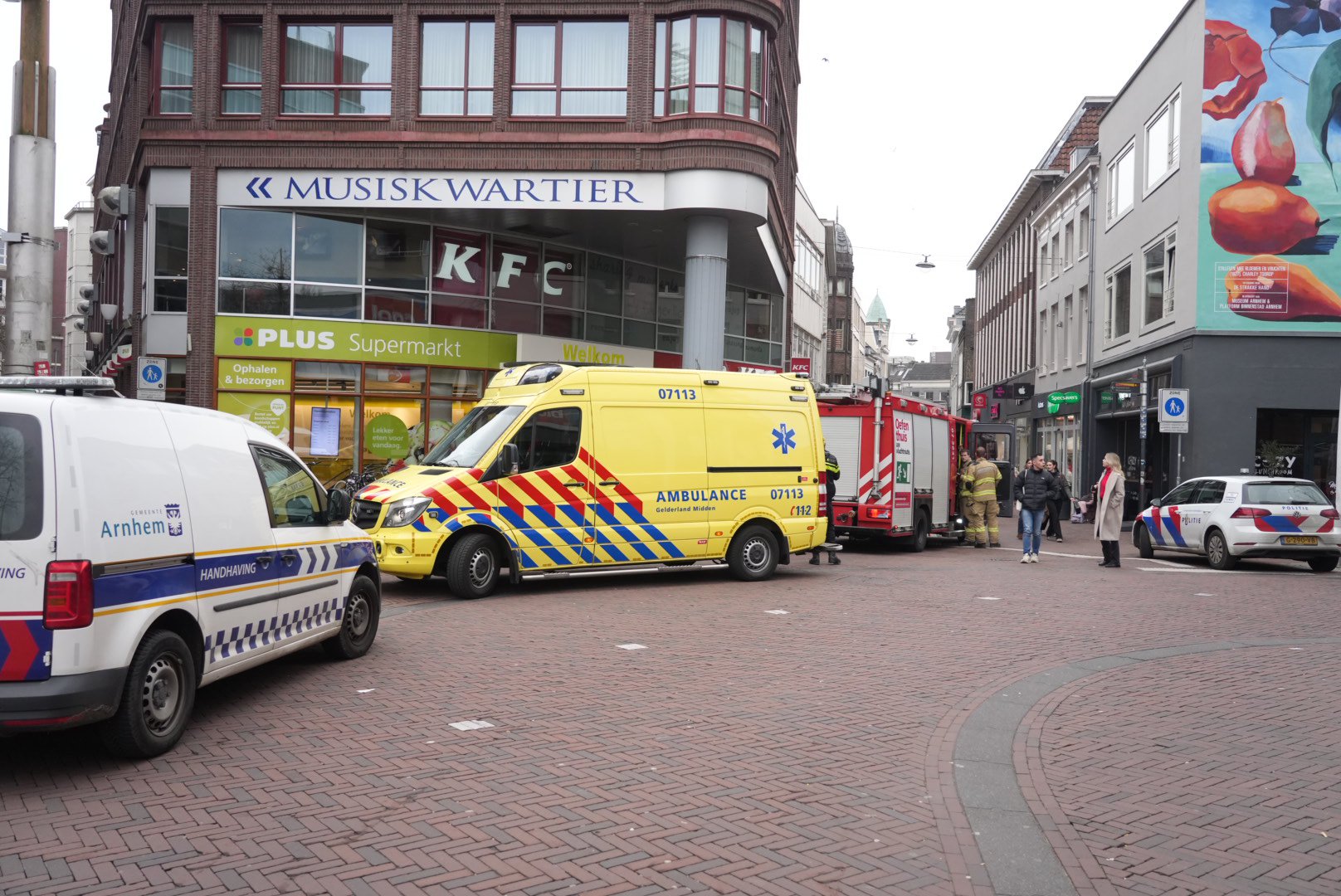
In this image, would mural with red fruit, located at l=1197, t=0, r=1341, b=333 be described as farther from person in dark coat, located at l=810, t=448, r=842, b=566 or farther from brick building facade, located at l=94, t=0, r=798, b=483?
person in dark coat, located at l=810, t=448, r=842, b=566

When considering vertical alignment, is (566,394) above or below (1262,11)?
below

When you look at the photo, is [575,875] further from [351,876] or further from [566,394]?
[566,394]

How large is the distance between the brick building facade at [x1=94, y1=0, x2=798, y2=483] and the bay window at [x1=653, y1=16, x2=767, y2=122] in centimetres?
4

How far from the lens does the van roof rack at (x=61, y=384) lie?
18.0 feet

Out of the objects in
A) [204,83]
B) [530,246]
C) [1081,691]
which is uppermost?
[204,83]

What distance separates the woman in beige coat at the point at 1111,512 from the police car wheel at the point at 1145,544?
2694mm

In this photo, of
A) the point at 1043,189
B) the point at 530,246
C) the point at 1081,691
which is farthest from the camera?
the point at 1043,189

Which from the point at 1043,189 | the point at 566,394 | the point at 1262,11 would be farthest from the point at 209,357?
the point at 1043,189

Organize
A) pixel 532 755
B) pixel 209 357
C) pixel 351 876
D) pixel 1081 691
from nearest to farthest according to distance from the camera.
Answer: pixel 351 876, pixel 532 755, pixel 1081 691, pixel 209 357

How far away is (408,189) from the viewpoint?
80.1 ft

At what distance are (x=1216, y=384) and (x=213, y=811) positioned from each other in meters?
24.9

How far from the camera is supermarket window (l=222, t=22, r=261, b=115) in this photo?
24719mm

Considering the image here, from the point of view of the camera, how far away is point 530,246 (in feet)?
88.5

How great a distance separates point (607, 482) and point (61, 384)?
774 cm
